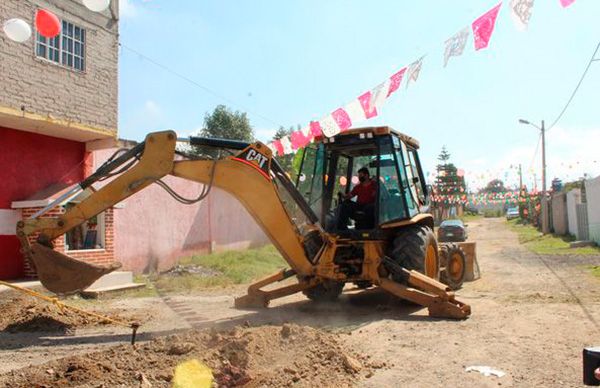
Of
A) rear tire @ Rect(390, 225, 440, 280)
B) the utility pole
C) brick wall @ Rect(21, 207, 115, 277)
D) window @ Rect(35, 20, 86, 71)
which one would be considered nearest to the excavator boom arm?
rear tire @ Rect(390, 225, 440, 280)

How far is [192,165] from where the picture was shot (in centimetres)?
718

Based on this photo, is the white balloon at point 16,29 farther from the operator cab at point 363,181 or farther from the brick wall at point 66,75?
the operator cab at point 363,181

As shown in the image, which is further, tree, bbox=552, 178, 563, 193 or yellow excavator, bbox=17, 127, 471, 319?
tree, bbox=552, 178, 563, 193

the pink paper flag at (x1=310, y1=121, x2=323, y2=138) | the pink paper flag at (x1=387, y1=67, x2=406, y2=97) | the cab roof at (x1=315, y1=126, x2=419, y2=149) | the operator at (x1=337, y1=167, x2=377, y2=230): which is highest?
the pink paper flag at (x1=387, y1=67, x2=406, y2=97)

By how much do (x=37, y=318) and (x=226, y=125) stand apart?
74.8ft

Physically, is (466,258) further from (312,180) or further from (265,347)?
(265,347)

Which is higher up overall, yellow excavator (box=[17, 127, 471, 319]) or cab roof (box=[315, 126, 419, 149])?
cab roof (box=[315, 126, 419, 149])

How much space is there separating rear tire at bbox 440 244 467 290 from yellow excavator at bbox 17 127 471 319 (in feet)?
5.31

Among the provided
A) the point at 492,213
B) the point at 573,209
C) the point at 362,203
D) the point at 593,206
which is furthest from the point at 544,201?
the point at 492,213

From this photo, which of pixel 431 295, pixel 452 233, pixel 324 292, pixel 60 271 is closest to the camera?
pixel 60 271

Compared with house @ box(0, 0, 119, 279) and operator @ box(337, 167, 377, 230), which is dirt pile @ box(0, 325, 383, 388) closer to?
operator @ box(337, 167, 377, 230)

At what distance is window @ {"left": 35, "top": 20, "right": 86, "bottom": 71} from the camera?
1237 centimetres

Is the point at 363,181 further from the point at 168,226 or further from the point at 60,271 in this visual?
the point at 168,226

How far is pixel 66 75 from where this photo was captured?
12.8m
